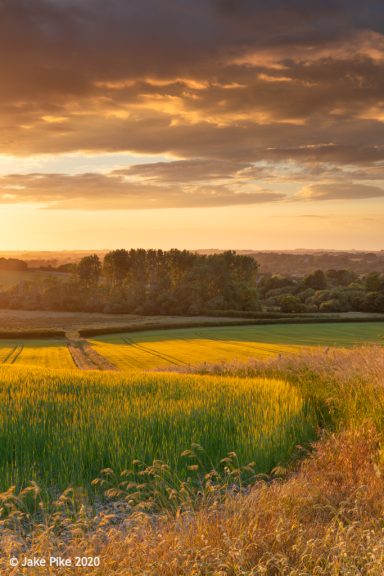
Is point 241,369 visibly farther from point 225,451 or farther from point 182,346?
point 182,346

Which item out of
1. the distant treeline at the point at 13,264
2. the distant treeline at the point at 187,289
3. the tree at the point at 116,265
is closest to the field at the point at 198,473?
the distant treeline at the point at 187,289

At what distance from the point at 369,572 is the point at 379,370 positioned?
8.43 m

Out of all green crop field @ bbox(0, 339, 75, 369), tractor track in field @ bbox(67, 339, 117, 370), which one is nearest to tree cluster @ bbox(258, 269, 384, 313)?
tractor track in field @ bbox(67, 339, 117, 370)

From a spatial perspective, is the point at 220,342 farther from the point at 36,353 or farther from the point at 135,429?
the point at 135,429

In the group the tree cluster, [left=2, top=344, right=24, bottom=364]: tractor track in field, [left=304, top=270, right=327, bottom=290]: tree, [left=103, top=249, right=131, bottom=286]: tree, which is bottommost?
[left=2, top=344, right=24, bottom=364]: tractor track in field

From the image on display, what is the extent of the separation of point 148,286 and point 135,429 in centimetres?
Result: 10300

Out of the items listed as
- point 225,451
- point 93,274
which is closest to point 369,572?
point 225,451

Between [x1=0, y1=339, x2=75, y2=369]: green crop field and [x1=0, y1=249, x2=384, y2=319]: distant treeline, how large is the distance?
3553cm

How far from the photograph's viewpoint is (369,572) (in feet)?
16.4

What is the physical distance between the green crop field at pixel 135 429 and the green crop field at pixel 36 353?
32821 mm

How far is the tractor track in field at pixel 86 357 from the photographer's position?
48031 millimetres

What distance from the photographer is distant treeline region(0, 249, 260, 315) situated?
106 m

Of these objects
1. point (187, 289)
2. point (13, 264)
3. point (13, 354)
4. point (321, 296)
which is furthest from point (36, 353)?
point (13, 264)

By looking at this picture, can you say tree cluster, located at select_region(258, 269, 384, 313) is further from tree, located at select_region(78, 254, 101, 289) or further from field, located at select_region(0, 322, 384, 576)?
field, located at select_region(0, 322, 384, 576)
